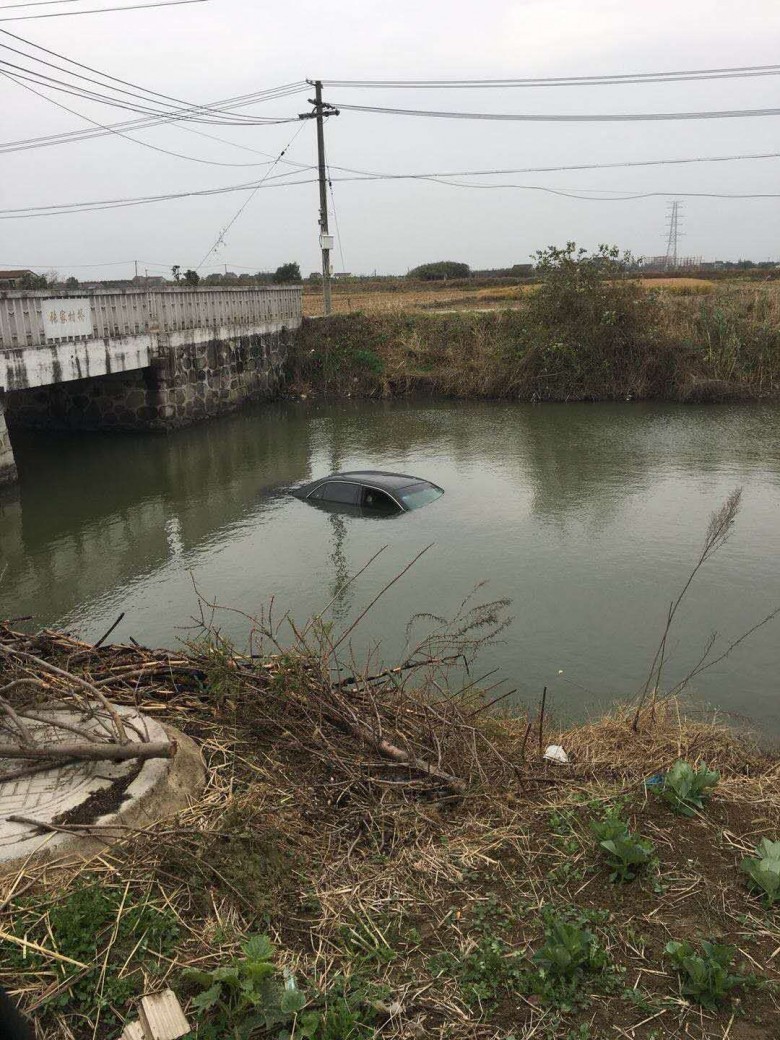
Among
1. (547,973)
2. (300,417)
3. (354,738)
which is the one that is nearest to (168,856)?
(354,738)

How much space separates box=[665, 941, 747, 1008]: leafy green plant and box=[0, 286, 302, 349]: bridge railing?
615 inches

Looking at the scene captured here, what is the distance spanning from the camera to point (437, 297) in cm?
4378

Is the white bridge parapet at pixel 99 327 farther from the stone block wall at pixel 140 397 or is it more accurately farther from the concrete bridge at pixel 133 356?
the stone block wall at pixel 140 397

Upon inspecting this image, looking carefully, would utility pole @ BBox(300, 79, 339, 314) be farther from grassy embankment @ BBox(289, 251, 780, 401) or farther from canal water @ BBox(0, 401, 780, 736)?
canal water @ BBox(0, 401, 780, 736)

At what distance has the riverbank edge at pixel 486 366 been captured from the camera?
2688 cm

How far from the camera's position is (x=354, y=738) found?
4715 millimetres

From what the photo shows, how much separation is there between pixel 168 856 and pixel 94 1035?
81 centimetres

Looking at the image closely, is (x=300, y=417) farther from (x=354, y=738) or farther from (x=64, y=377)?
(x=354, y=738)

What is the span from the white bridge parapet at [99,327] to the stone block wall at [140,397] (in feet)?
1.46

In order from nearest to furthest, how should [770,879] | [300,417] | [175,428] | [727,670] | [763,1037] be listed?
[763,1037]
[770,879]
[727,670]
[175,428]
[300,417]

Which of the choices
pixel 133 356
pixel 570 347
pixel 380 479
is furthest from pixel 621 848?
pixel 570 347

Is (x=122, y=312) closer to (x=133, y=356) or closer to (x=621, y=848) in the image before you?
(x=133, y=356)

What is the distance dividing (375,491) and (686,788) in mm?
10000

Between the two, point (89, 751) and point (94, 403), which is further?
point (94, 403)
